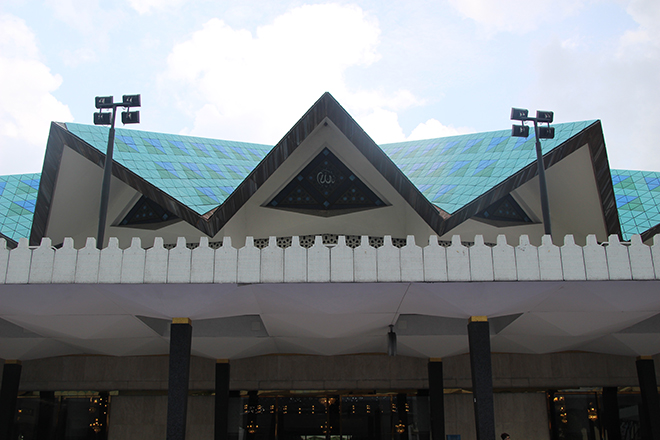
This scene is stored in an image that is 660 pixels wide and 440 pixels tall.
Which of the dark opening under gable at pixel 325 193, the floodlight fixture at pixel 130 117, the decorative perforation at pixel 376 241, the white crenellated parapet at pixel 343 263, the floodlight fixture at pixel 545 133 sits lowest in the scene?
the white crenellated parapet at pixel 343 263

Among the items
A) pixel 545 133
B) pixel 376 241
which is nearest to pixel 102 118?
pixel 376 241

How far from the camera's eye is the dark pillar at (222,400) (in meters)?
15.5

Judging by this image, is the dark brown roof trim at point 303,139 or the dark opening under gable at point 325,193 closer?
the dark brown roof trim at point 303,139

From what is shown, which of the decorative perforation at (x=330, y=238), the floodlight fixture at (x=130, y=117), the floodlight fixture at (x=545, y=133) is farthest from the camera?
the decorative perforation at (x=330, y=238)

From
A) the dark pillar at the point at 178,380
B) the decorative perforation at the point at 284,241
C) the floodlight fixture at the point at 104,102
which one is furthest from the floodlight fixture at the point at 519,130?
the floodlight fixture at the point at 104,102

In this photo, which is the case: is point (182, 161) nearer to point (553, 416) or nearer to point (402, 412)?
point (402, 412)

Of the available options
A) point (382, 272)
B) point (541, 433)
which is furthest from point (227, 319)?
point (541, 433)

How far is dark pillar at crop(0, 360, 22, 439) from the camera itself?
15141 mm

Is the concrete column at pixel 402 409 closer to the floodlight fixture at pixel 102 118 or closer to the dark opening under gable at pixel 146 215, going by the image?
the dark opening under gable at pixel 146 215

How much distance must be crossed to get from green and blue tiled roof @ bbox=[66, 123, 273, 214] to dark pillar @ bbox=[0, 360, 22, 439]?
647cm

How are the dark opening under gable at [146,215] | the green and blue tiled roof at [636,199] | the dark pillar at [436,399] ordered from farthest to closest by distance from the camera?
the green and blue tiled roof at [636,199] → the dark opening under gable at [146,215] → the dark pillar at [436,399]

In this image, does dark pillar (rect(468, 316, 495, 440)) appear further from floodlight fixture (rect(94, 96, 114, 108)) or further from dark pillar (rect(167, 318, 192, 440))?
floodlight fixture (rect(94, 96, 114, 108))

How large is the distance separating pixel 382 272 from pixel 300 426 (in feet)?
35.1

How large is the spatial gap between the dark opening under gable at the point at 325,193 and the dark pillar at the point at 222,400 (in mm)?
5070
